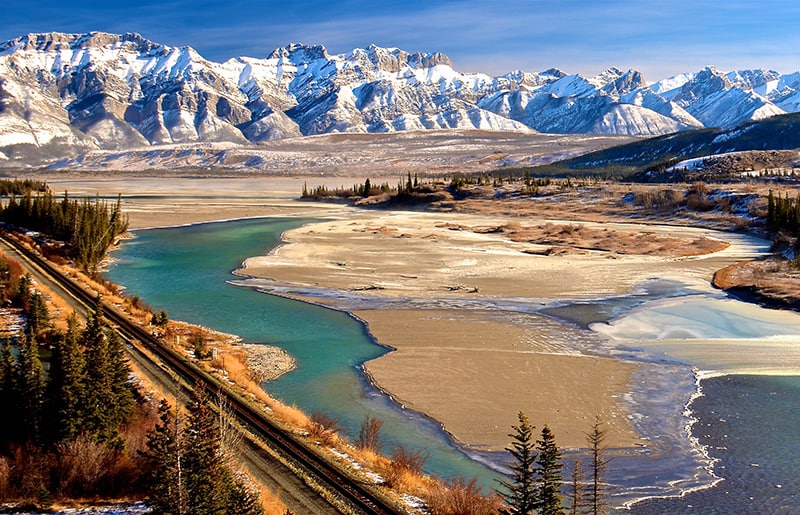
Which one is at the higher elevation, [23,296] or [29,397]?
[29,397]

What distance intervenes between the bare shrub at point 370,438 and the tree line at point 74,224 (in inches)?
1450

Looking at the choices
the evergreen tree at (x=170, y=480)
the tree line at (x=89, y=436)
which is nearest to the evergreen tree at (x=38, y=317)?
the tree line at (x=89, y=436)

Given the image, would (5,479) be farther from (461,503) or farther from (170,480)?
(461,503)

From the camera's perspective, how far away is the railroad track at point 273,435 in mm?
16641

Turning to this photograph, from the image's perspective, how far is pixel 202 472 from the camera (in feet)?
43.3

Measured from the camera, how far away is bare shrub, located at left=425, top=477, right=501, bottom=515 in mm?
15094

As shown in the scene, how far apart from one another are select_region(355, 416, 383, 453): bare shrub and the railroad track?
185 centimetres

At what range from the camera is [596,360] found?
2900cm

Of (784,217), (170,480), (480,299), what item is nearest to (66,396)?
(170,480)

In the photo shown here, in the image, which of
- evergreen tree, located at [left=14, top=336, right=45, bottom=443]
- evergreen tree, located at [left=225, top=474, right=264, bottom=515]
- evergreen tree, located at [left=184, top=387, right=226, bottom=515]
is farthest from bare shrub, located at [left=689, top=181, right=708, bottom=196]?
evergreen tree, located at [left=184, top=387, right=226, bottom=515]

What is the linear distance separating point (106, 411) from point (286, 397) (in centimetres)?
779

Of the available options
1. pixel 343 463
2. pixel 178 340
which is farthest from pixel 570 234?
pixel 343 463

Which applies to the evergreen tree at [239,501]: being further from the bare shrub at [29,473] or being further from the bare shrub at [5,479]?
the bare shrub at [5,479]

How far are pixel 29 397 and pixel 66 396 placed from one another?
1184 mm
